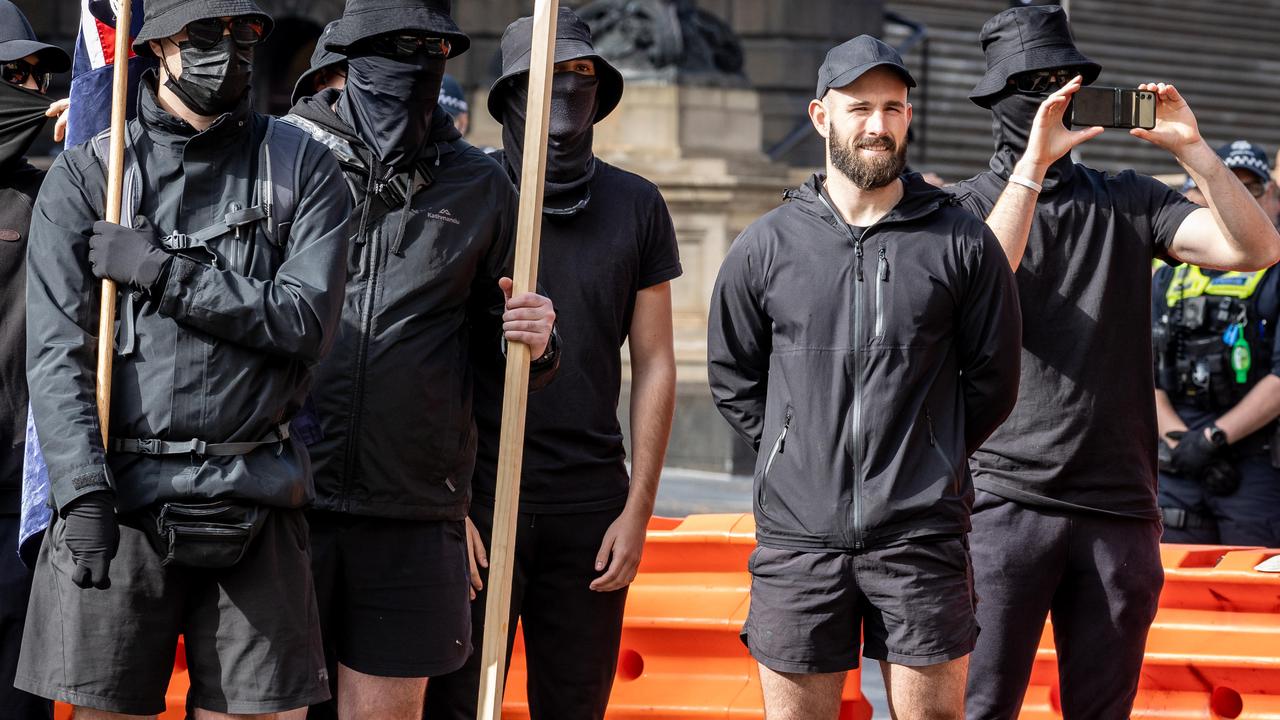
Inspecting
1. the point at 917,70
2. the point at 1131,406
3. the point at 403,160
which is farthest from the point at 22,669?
the point at 917,70

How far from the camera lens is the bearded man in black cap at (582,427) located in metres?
4.98

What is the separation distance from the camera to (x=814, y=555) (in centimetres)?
449

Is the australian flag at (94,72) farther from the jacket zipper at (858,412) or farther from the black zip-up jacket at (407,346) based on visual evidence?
the jacket zipper at (858,412)

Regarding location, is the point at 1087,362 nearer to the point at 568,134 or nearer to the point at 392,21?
the point at 568,134

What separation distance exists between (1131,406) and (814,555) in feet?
4.00

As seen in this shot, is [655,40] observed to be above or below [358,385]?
above

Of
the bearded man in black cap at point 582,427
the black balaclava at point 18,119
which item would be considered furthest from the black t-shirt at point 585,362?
the black balaclava at point 18,119

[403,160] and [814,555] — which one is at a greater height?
[403,160]

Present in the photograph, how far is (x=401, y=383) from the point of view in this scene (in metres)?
4.46

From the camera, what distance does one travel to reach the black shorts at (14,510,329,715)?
12.6 ft

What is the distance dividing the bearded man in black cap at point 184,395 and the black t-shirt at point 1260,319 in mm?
4172

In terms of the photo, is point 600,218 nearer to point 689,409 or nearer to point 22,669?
point 22,669

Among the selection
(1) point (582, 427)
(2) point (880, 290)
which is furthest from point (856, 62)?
(1) point (582, 427)

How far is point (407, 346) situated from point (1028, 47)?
2109 mm
